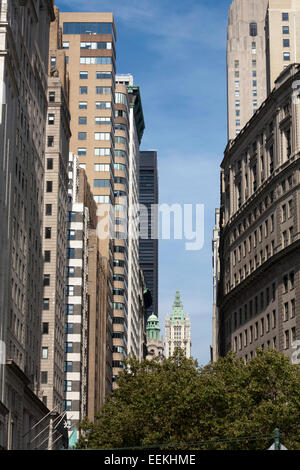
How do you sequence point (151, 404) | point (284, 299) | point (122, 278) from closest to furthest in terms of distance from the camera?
point (151, 404) < point (284, 299) < point (122, 278)

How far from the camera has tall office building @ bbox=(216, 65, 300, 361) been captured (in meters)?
108

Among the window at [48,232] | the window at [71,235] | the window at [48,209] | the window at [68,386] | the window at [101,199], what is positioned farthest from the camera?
the window at [101,199]

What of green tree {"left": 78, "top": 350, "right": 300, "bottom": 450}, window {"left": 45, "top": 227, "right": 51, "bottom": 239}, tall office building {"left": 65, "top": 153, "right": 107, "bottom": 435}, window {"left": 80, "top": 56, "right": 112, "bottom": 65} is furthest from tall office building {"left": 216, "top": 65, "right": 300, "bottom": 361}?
window {"left": 80, "top": 56, "right": 112, "bottom": 65}

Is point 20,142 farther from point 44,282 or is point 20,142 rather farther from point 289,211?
point 289,211

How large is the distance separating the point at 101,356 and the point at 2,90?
9700 centimetres

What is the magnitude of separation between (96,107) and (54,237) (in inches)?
2746

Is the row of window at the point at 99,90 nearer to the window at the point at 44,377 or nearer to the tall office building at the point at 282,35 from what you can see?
the tall office building at the point at 282,35

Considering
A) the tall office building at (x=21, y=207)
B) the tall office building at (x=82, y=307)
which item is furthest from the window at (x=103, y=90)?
the tall office building at (x=21, y=207)

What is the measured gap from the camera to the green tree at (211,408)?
58031 mm

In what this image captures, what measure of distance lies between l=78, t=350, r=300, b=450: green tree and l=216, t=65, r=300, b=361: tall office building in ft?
128

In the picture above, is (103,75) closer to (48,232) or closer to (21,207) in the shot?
(48,232)

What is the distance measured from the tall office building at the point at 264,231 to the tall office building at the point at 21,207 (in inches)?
1165

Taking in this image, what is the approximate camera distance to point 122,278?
609 feet

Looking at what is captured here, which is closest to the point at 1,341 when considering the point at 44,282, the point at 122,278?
the point at 44,282
